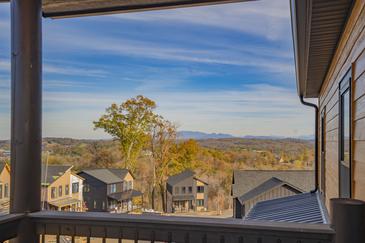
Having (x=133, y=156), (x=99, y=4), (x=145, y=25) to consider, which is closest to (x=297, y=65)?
(x=99, y=4)

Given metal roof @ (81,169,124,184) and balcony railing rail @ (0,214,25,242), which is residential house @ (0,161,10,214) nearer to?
balcony railing rail @ (0,214,25,242)

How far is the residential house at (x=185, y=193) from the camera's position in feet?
17.8

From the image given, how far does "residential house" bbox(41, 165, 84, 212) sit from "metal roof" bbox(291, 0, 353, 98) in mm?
2829

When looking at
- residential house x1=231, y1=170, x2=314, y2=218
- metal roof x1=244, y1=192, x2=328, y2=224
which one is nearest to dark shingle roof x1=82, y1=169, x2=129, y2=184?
metal roof x1=244, y1=192, x2=328, y2=224

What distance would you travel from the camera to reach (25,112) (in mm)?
1757

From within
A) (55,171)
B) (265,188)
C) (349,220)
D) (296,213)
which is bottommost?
(265,188)

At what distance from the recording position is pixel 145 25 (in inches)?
361

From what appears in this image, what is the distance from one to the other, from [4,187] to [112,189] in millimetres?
3342

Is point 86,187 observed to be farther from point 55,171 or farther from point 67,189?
point 55,171

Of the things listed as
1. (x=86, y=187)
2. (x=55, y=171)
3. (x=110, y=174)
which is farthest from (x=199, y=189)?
(x=55, y=171)

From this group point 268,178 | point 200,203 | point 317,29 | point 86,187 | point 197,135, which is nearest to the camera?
point 317,29

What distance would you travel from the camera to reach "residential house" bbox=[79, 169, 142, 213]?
487cm

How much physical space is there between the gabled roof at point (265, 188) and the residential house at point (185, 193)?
1853mm

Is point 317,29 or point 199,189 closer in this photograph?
point 317,29
